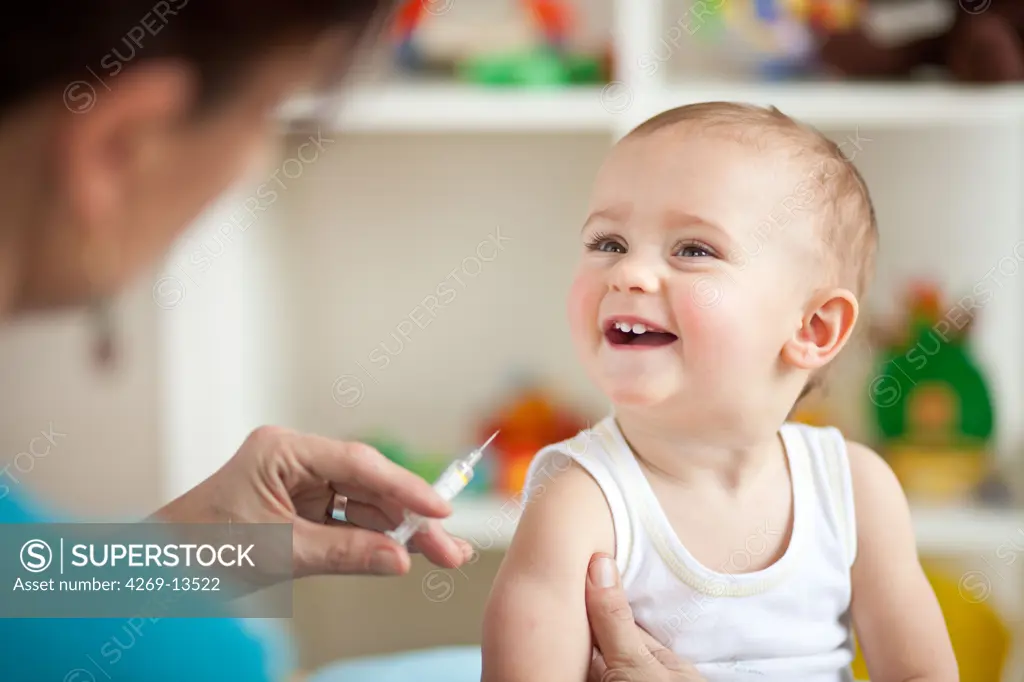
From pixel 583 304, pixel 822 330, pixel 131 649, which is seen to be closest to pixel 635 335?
pixel 583 304

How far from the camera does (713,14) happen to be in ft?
5.83

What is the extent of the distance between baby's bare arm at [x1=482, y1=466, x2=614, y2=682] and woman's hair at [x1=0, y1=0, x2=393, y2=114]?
0.37m

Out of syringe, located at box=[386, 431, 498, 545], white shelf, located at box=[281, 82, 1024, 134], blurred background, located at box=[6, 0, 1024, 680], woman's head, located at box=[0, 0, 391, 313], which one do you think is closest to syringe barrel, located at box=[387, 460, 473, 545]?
syringe, located at box=[386, 431, 498, 545]

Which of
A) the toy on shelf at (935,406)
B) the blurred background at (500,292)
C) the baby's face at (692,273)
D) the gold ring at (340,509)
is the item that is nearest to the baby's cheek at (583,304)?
the baby's face at (692,273)

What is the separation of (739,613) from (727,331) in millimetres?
196

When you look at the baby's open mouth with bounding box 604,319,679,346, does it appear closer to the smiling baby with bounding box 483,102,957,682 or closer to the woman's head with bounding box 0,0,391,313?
the smiling baby with bounding box 483,102,957,682

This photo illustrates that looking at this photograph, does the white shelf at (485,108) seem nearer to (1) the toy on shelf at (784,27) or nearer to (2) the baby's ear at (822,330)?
(1) the toy on shelf at (784,27)

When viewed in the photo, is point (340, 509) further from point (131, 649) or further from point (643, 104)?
point (643, 104)

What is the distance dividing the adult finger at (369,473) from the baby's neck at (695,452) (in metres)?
0.14

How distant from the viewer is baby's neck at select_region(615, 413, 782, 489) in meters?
0.76

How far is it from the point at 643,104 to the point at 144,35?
121cm

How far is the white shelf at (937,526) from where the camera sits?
165 cm

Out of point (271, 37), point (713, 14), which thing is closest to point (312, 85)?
point (271, 37)

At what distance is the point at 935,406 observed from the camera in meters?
1.71
